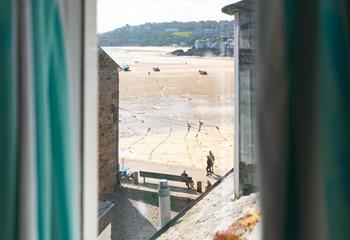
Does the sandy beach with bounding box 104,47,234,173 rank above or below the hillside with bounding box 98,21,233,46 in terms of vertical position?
below

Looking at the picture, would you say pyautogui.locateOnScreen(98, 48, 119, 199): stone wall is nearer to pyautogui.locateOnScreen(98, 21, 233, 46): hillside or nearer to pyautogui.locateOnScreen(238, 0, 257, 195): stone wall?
pyautogui.locateOnScreen(98, 21, 233, 46): hillside

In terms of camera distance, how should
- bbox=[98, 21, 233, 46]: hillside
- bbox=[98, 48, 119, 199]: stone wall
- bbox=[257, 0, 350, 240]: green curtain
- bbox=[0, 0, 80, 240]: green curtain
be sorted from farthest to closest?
bbox=[98, 48, 119, 199]: stone wall → bbox=[98, 21, 233, 46]: hillside → bbox=[0, 0, 80, 240]: green curtain → bbox=[257, 0, 350, 240]: green curtain

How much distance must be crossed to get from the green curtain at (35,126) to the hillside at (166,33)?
12.6 inches

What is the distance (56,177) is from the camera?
3.66 feet

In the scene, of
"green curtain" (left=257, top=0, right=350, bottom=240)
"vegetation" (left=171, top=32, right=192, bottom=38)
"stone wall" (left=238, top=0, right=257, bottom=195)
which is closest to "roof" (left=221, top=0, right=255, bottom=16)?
"stone wall" (left=238, top=0, right=257, bottom=195)

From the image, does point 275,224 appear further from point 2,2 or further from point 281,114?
point 2,2

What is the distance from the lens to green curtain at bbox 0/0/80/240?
→ 1.00 m

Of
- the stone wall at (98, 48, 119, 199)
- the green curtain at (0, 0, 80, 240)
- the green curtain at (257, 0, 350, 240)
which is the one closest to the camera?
the green curtain at (257, 0, 350, 240)

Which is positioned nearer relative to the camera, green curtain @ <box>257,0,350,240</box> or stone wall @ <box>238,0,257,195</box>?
green curtain @ <box>257,0,350,240</box>

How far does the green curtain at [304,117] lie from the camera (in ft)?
2.12

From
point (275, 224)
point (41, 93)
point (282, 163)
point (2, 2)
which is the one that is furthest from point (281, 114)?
point (2, 2)

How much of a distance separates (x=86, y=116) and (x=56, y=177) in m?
0.32

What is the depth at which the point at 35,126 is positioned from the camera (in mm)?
1042

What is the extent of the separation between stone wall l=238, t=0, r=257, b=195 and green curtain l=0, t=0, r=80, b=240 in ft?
1.58
